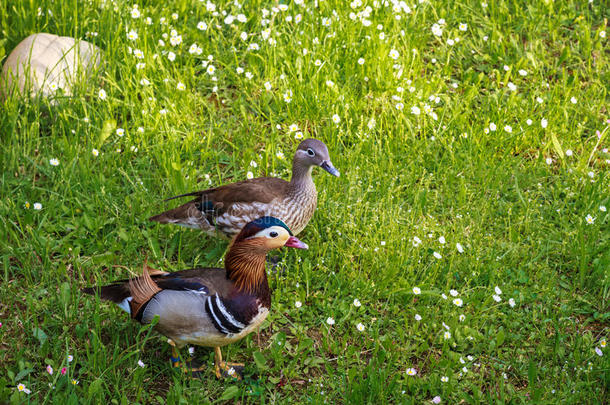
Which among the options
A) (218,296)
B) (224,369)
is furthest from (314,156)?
(224,369)

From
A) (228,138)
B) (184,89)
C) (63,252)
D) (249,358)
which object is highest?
(184,89)

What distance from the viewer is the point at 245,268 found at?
3.78 m

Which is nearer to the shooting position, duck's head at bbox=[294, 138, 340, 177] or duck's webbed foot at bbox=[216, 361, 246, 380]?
duck's webbed foot at bbox=[216, 361, 246, 380]

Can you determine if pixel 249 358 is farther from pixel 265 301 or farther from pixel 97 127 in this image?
pixel 97 127

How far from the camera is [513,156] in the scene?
18.0ft

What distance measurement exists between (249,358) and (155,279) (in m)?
0.76

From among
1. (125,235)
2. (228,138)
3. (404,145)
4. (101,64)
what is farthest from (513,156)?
(101,64)

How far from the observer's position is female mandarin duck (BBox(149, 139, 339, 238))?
455 centimetres

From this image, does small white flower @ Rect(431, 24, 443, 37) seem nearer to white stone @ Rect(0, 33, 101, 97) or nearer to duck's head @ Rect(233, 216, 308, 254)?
white stone @ Rect(0, 33, 101, 97)

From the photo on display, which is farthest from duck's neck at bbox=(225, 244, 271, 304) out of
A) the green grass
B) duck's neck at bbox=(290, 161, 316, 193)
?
duck's neck at bbox=(290, 161, 316, 193)

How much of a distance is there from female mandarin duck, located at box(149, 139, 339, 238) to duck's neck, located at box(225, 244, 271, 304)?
0.77m

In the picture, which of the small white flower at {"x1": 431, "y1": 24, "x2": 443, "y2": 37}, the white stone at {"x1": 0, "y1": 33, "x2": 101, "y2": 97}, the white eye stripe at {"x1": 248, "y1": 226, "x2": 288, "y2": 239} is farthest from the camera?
the small white flower at {"x1": 431, "y1": 24, "x2": 443, "y2": 37}

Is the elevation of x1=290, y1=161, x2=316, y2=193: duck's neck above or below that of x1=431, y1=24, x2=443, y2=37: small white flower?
below

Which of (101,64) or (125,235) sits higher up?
(101,64)
